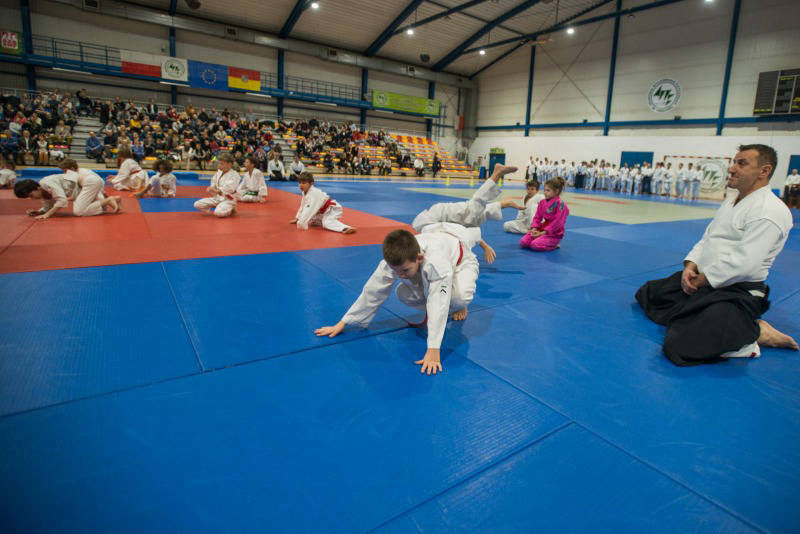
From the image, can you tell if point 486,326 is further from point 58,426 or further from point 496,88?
point 496,88

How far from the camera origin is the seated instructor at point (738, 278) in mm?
2959

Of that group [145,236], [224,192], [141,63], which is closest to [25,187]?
[145,236]

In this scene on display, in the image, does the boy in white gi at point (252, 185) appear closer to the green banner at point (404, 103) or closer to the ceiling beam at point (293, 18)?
the ceiling beam at point (293, 18)

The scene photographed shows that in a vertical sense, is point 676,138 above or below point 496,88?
below

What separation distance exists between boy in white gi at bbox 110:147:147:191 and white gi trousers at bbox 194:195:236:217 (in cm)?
294

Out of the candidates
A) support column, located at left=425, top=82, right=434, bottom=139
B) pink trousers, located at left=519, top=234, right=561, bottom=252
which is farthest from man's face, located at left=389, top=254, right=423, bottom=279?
support column, located at left=425, top=82, right=434, bottom=139

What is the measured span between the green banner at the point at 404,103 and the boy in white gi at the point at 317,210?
23.8 metres

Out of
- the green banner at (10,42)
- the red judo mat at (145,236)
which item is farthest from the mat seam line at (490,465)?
the green banner at (10,42)

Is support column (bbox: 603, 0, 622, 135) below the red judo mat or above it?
above

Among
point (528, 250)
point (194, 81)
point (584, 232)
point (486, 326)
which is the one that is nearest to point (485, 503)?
point (486, 326)

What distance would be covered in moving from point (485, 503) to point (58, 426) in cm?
201

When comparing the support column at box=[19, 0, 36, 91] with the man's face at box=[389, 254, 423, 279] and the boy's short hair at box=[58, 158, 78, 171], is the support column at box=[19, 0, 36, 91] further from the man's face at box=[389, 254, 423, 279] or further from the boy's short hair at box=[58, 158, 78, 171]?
the man's face at box=[389, 254, 423, 279]

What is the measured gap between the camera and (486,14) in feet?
82.7

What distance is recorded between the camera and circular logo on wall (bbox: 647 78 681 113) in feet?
73.8
